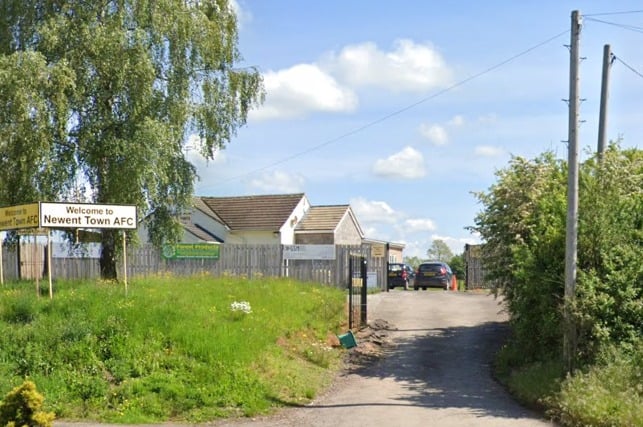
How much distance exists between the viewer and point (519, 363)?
15242 millimetres

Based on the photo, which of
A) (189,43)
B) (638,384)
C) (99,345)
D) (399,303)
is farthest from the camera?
(399,303)

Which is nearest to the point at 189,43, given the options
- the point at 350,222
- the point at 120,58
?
the point at 120,58

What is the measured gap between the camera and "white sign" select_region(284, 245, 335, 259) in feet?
95.7

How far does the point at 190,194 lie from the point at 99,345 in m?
7.68

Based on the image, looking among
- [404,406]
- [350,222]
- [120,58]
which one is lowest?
[404,406]

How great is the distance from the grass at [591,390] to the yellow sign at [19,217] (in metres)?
11.3

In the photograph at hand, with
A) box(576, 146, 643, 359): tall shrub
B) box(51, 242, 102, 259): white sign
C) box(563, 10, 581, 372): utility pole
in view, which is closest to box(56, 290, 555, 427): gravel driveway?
box(563, 10, 581, 372): utility pole

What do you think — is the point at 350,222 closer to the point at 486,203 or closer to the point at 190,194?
the point at 190,194

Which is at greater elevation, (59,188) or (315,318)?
(59,188)

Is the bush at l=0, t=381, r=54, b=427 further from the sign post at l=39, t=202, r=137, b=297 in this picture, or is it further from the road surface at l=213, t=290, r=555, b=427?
the sign post at l=39, t=202, r=137, b=297

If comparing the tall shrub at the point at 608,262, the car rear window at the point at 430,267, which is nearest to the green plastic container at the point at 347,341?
the tall shrub at the point at 608,262

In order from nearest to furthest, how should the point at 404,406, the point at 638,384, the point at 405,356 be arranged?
the point at 638,384, the point at 404,406, the point at 405,356

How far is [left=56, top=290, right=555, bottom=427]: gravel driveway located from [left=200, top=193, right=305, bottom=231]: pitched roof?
22.0 m

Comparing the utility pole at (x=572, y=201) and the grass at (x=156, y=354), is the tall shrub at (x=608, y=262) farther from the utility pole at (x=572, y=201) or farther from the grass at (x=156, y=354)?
the grass at (x=156, y=354)
